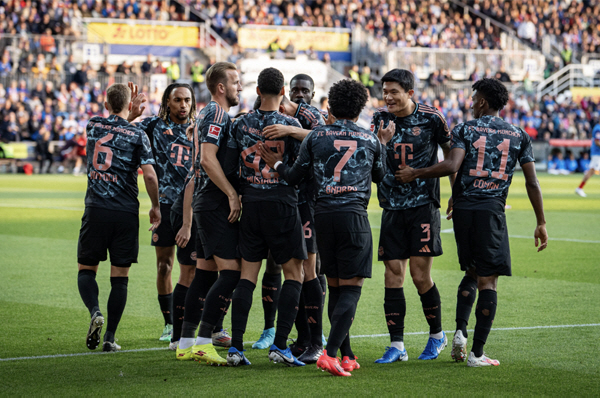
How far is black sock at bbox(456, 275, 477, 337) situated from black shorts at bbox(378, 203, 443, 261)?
34 cm

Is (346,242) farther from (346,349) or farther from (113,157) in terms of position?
(113,157)

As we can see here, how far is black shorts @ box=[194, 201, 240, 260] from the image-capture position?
18.2 ft

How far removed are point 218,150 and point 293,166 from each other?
25.5 inches

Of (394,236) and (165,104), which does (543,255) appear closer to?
(394,236)

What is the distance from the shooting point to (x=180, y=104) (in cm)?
651

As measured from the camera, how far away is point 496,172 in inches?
223

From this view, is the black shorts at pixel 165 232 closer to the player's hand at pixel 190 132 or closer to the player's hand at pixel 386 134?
the player's hand at pixel 190 132

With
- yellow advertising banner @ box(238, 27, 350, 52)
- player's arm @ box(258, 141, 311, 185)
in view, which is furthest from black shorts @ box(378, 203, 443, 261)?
yellow advertising banner @ box(238, 27, 350, 52)

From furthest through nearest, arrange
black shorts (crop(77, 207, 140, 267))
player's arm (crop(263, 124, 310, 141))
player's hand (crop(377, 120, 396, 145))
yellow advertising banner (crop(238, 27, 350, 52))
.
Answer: yellow advertising banner (crop(238, 27, 350, 52)) < black shorts (crop(77, 207, 140, 267)) < player's hand (crop(377, 120, 396, 145)) < player's arm (crop(263, 124, 310, 141))

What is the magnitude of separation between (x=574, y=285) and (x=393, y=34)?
114 feet

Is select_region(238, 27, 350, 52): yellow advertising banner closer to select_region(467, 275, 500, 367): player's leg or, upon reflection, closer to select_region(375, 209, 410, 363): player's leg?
select_region(375, 209, 410, 363): player's leg

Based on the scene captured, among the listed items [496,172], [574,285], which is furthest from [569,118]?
[496,172]

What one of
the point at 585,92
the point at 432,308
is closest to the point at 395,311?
the point at 432,308

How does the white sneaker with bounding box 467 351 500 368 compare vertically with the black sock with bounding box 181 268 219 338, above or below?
below
